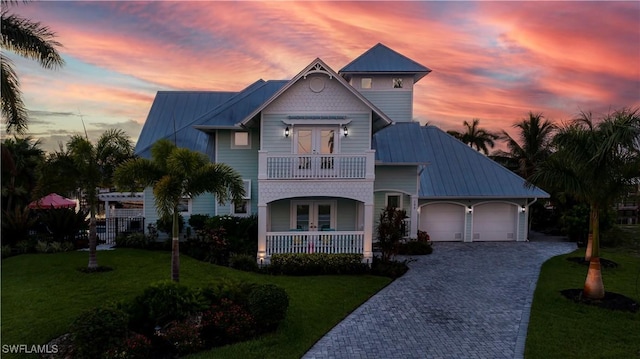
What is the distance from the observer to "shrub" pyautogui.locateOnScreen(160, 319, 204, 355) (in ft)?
26.6

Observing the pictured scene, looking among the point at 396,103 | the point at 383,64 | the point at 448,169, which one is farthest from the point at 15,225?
the point at 448,169

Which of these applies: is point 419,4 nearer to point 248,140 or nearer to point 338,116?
point 338,116

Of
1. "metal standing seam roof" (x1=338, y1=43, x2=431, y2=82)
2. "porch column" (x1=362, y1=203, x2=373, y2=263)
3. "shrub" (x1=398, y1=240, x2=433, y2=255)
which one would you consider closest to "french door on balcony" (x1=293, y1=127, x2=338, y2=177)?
"porch column" (x1=362, y1=203, x2=373, y2=263)

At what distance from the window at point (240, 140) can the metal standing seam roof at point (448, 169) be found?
674 cm

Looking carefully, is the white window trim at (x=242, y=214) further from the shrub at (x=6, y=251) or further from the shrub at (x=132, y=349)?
the shrub at (x=132, y=349)

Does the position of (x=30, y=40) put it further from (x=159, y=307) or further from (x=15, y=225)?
(x=15, y=225)

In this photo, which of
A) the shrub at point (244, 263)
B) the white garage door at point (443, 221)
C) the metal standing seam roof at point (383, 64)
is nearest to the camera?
the shrub at point (244, 263)

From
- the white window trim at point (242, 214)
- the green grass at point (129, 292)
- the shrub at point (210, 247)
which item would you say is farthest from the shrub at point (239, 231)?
the green grass at point (129, 292)

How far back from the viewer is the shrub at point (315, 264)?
14555 mm

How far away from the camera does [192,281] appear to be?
12.8m

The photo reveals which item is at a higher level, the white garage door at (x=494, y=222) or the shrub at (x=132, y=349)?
the white garage door at (x=494, y=222)

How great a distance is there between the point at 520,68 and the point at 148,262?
19890mm

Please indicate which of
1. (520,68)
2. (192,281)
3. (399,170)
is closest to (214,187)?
(192,281)

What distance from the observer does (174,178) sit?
37.5 feet
